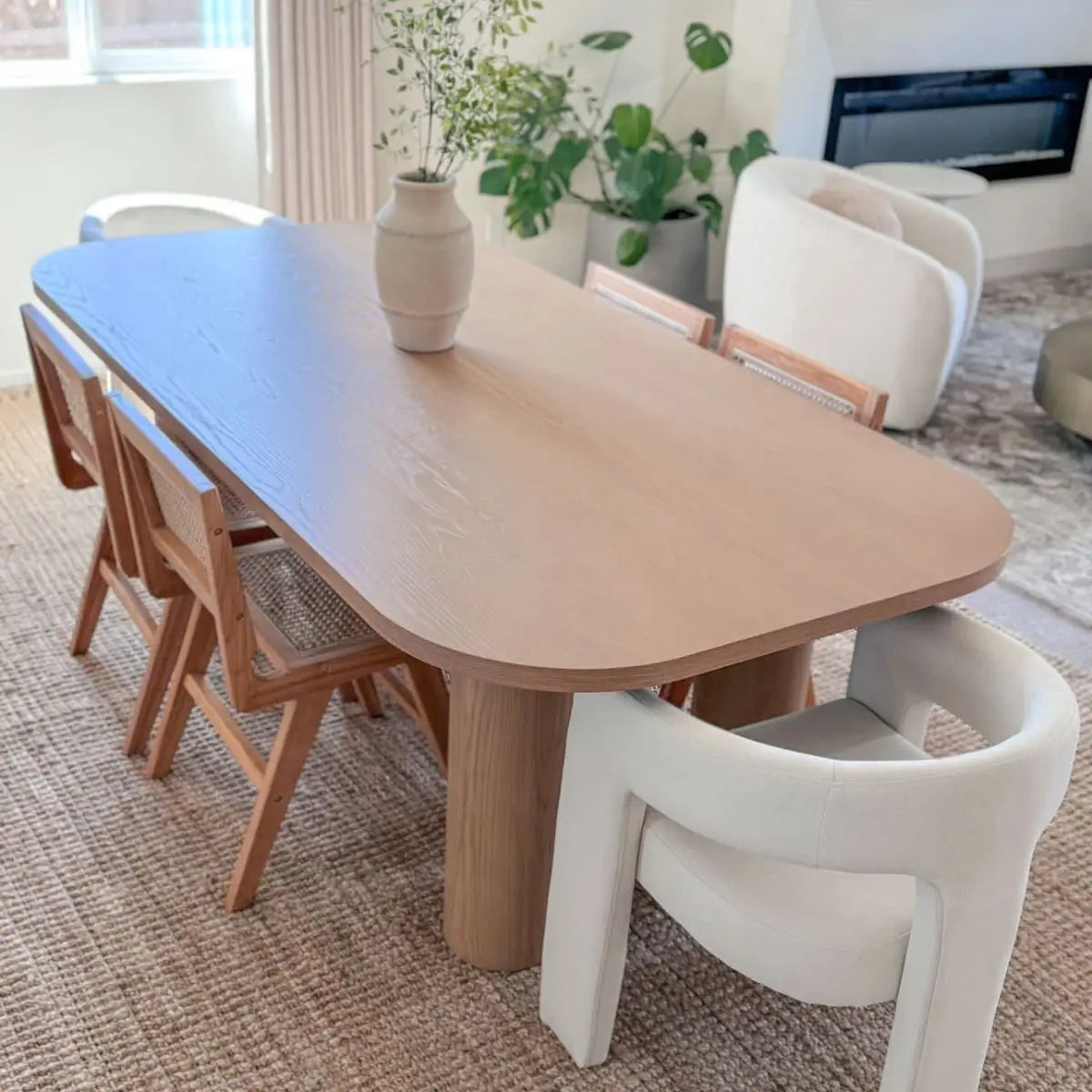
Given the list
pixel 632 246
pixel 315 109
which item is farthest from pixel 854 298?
pixel 315 109

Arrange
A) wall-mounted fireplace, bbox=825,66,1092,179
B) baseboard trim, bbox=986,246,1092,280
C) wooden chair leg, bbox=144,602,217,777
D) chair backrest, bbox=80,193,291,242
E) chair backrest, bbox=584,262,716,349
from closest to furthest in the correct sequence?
wooden chair leg, bbox=144,602,217,777
chair backrest, bbox=584,262,716,349
chair backrest, bbox=80,193,291,242
wall-mounted fireplace, bbox=825,66,1092,179
baseboard trim, bbox=986,246,1092,280

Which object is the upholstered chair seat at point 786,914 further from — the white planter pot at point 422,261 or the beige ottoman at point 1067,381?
the beige ottoman at point 1067,381

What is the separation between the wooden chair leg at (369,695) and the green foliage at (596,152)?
2337 millimetres

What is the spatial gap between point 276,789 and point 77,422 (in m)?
0.71

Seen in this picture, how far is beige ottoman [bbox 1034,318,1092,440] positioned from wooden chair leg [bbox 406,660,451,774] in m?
2.33

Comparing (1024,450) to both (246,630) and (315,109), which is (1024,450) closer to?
(315,109)

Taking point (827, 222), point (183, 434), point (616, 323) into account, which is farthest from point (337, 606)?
point (827, 222)

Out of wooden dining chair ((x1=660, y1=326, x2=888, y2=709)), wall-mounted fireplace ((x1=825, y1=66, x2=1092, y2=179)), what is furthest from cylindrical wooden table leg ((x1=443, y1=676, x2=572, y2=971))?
wall-mounted fireplace ((x1=825, y1=66, x2=1092, y2=179))

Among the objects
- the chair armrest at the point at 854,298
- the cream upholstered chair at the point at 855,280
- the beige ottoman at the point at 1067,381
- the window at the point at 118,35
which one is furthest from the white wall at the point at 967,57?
the window at the point at 118,35

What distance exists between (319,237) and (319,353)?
2.39ft

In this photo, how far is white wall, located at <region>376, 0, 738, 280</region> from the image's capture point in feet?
15.3

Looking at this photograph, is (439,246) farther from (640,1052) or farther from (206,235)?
(640,1052)

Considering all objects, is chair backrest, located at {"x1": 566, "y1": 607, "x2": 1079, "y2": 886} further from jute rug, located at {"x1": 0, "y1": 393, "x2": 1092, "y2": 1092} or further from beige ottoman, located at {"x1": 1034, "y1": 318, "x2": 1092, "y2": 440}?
beige ottoman, located at {"x1": 1034, "y1": 318, "x2": 1092, "y2": 440}

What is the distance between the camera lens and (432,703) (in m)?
2.36
